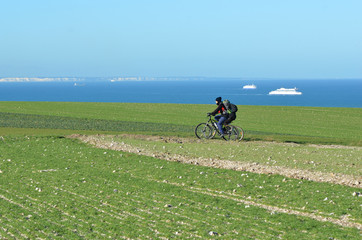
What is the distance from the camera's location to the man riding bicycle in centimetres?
3038

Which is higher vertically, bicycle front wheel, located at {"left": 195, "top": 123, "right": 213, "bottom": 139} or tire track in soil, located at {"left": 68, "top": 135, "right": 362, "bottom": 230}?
bicycle front wheel, located at {"left": 195, "top": 123, "right": 213, "bottom": 139}

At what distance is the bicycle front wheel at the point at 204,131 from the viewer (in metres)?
32.3

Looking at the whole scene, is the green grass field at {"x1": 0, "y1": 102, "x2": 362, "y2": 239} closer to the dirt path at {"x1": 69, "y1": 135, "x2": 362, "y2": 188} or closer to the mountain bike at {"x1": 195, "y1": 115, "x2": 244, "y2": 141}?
the dirt path at {"x1": 69, "y1": 135, "x2": 362, "y2": 188}

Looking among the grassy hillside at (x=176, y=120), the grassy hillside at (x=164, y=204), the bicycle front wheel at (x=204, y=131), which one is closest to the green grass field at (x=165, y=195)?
the grassy hillside at (x=164, y=204)

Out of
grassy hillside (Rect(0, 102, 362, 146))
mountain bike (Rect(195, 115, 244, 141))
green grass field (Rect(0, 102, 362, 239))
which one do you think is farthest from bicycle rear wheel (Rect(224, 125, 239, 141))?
grassy hillside (Rect(0, 102, 362, 146))

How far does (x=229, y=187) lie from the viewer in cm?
1642

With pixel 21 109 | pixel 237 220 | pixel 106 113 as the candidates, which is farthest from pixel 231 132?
pixel 21 109

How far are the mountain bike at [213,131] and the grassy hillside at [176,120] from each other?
2726mm

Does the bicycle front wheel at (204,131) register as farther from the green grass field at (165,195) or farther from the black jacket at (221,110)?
the green grass field at (165,195)

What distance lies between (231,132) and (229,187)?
15250mm

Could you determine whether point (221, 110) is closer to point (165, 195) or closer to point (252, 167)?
point (252, 167)

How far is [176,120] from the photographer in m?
53.2

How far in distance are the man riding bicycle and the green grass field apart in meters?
1.56

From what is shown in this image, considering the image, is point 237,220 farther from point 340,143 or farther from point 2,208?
point 340,143
